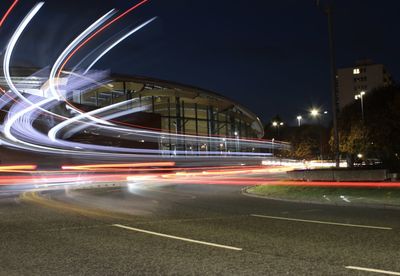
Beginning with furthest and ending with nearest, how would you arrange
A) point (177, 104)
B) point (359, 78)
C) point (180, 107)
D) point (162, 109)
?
1. point (359, 78)
2. point (180, 107)
3. point (162, 109)
4. point (177, 104)

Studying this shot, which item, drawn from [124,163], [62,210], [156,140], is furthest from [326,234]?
[156,140]

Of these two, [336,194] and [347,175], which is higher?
[347,175]

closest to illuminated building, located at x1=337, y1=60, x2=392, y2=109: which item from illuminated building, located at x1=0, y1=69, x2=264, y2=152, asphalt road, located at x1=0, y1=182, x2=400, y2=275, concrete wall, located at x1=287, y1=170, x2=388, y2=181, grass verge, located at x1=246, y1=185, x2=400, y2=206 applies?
illuminated building, located at x1=0, y1=69, x2=264, y2=152

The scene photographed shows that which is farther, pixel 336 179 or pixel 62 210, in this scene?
pixel 336 179

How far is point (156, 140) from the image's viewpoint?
59.0 metres

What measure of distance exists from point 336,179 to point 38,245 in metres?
18.2

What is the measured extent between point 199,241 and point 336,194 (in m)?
11.2

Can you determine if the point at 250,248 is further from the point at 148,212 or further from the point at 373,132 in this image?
the point at 373,132

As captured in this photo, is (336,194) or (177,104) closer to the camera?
(336,194)

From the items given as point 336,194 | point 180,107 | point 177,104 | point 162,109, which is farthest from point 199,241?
point 180,107

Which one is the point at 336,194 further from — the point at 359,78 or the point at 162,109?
the point at 359,78

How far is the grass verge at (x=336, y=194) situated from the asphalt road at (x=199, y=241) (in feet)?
5.10

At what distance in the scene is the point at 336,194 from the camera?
19109mm

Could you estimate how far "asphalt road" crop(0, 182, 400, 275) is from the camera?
7.05 meters
